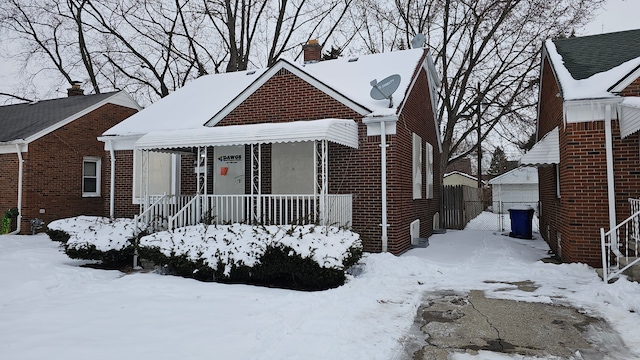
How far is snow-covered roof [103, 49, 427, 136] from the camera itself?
10.3 meters

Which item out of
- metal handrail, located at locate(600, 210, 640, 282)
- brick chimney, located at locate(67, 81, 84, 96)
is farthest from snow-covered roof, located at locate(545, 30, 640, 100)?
brick chimney, located at locate(67, 81, 84, 96)

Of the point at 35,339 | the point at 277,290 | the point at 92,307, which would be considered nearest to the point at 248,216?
the point at 277,290

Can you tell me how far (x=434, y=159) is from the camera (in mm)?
15539

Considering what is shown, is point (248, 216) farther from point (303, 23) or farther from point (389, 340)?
point (303, 23)

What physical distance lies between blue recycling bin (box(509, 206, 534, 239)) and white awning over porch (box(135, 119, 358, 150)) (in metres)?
7.89

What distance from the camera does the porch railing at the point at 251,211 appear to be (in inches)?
351

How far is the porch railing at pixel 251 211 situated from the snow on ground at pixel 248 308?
4.52ft

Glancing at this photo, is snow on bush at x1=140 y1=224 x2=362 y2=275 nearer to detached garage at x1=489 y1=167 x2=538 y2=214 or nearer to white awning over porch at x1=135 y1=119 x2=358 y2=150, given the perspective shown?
white awning over porch at x1=135 y1=119 x2=358 y2=150

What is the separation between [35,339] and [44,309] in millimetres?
1430

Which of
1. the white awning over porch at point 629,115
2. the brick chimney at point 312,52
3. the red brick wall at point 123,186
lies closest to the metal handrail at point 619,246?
the white awning over porch at point 629,115

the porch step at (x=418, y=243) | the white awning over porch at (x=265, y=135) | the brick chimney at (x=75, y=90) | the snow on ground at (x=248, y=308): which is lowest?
the snow on ground at (x=248, y=308)

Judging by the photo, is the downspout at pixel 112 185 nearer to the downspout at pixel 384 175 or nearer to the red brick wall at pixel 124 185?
the red brick wall at pixel 124 185

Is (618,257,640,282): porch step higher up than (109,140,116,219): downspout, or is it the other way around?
(109,140,116,219): downspout

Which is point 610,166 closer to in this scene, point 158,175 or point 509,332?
point 509,332
